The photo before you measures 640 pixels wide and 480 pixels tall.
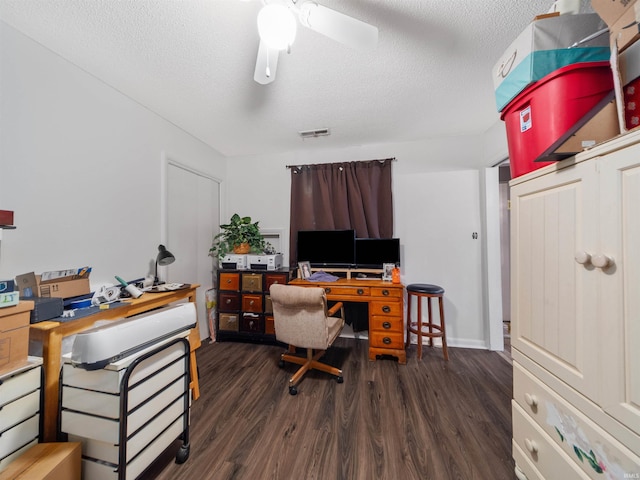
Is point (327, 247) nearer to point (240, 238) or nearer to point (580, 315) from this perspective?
point (240, 238)

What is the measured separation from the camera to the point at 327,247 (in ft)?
9.21

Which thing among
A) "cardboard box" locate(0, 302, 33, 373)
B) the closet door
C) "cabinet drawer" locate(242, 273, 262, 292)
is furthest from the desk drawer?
"cardboard box" locate(0, 302, 33, 373)

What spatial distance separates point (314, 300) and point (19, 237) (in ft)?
5.88

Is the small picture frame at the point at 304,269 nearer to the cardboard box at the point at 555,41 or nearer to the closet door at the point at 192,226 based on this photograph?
the closet door at the point at 192,226

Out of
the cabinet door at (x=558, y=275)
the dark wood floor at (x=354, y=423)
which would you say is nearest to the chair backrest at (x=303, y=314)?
the dark wood floor at (x=354, y=423)

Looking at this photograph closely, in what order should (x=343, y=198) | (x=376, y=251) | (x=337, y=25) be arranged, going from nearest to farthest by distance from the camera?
1. (x=337, y=25)
2. (x=376, y=251)
3. (x=343, y=198)

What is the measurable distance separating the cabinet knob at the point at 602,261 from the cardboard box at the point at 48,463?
2061 mm

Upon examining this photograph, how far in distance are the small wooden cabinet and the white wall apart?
0.89 m

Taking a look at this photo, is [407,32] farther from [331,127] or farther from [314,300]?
[314,300]

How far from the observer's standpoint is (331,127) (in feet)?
8.12

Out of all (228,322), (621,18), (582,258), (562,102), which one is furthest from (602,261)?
(228,322)

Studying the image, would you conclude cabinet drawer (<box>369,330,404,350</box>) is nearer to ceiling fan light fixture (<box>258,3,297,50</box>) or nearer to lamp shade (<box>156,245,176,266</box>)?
lamp shade (<box>156,245,176,266</box>)

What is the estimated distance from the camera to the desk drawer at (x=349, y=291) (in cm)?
236

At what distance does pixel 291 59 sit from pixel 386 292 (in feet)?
6.74
